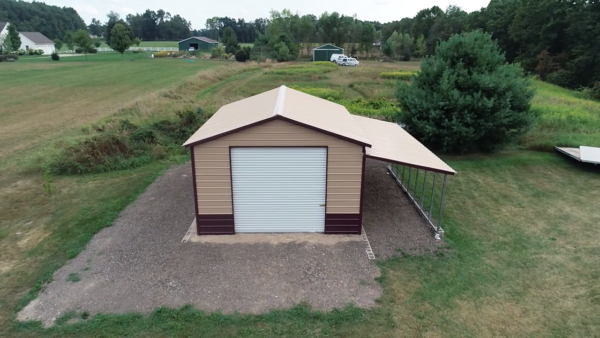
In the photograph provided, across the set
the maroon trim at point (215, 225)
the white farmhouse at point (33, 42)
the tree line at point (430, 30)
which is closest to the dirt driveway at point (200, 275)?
the maroon trim at point (215, 225)

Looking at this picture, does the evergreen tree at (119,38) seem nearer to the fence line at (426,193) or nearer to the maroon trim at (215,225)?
the fence line at (426,193)

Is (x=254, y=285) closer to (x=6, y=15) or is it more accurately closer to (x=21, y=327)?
(x=21, y=327)

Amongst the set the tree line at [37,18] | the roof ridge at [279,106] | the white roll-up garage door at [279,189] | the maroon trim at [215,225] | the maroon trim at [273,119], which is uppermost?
the tree line at [37,18]

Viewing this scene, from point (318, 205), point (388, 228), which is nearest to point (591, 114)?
point (388, 228)

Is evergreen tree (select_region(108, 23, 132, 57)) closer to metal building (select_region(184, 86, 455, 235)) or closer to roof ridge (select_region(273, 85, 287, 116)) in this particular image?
roof ridge (select_region(273, 85, 287, 116))

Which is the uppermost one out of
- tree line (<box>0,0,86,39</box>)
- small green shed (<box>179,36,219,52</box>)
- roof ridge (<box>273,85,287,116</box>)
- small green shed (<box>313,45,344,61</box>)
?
tree line (<box>0,0,86,39</box>)

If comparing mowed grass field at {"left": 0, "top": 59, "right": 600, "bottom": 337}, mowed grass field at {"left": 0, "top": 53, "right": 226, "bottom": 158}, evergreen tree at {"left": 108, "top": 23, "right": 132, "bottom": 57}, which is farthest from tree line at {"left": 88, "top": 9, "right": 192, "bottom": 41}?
mowed grass field at {"left": 0, "top": 59, "right": 600, "bottom": 337}
